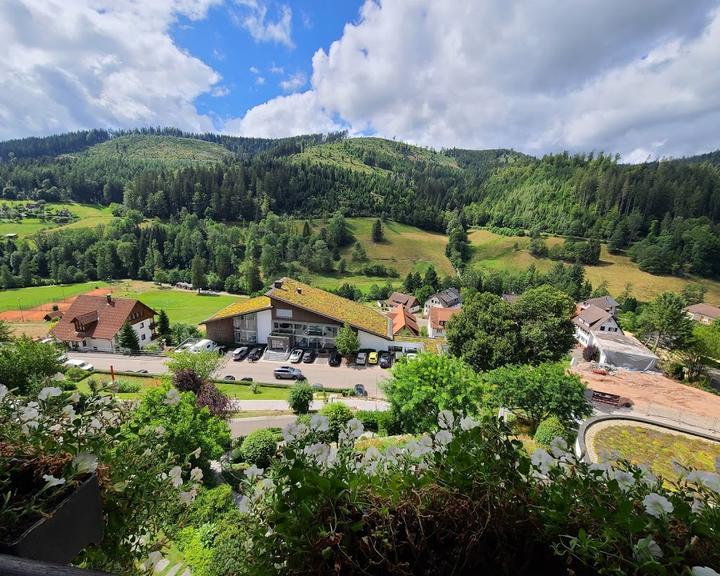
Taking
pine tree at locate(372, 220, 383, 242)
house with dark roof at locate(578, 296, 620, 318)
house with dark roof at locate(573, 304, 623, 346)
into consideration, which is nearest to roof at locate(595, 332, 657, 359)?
house with dark roof at locate(573, 304, 623, 346)

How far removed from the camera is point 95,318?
121ft

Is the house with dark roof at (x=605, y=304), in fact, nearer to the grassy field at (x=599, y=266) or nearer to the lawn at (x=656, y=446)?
the grassy field at (x=599, y=266)

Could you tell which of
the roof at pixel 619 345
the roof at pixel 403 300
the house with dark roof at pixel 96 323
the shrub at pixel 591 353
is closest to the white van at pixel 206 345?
the house with dark roof at pixel 96 323

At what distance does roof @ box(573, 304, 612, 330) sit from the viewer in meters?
46.3

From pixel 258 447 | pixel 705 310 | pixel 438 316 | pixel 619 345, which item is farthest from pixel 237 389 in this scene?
pixel 705 310

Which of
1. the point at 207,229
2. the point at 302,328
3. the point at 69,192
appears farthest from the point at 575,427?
the point at 69,192

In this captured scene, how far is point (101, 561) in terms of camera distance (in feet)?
6.40

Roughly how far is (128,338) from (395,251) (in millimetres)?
73271

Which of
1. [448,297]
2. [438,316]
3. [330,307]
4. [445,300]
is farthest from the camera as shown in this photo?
[448,297]

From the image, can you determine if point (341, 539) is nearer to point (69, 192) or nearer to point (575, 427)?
point (575, 427)

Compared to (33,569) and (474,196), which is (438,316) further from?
(474,196)

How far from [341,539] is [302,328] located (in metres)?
34.5

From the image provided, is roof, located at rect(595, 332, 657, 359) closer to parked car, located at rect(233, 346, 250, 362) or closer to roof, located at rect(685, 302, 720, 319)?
roof, located at rect(685, 302, 720, 319)

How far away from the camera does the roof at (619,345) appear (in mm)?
35584
